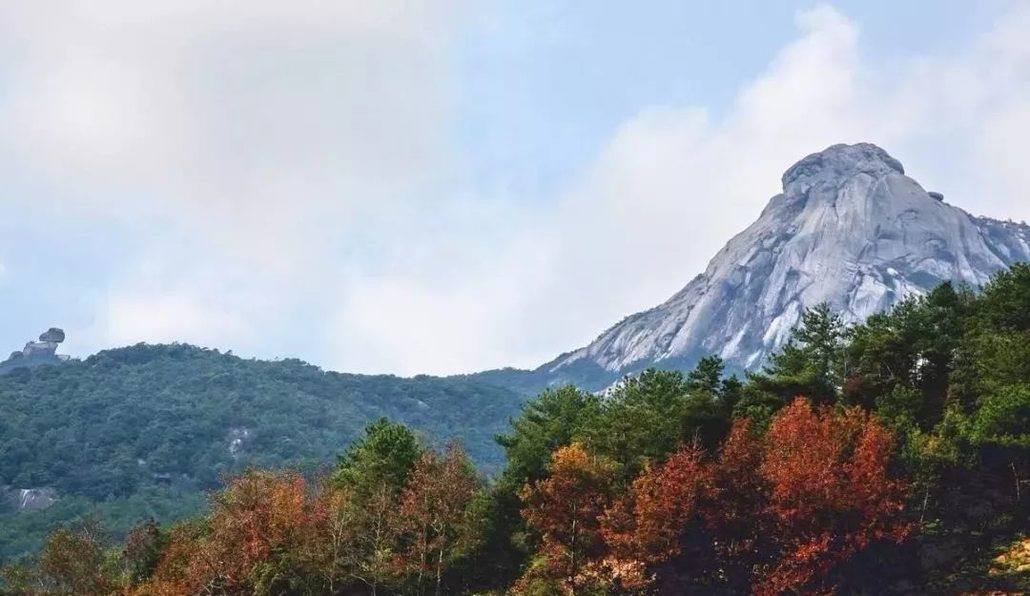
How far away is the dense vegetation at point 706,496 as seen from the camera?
38.4m

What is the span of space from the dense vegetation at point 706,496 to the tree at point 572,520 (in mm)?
113

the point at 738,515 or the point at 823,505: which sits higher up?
the point at 823,505

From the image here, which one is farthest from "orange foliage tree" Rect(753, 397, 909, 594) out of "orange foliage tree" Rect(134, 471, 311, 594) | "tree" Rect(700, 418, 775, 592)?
"orange foliage tree" Rect(134, 471, 311, 594)

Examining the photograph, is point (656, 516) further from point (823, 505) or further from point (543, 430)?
point (543, 430)

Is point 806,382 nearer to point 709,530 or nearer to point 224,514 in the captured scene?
point 709,530

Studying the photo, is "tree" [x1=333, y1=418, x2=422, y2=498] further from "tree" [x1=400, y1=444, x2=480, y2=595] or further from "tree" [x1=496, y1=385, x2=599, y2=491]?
"tree" [x1=496, y1=385, x2=599, y2=491]

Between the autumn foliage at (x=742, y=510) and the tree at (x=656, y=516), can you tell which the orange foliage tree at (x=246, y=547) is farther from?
the tree at (x=656, y=516)

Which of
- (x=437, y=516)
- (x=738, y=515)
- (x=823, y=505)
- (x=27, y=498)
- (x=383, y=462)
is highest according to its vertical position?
(x=27, y=498)

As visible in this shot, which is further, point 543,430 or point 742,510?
point 543,430

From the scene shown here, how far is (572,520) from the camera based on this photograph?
42906 millimetres

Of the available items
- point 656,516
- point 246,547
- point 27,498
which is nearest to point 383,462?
point 246,547

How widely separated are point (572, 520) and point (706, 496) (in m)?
7.47

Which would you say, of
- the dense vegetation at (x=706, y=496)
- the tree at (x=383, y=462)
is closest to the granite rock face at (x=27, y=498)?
the dense vegetation at (x=706, y=496)

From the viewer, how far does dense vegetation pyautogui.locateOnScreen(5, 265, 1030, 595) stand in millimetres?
38438
